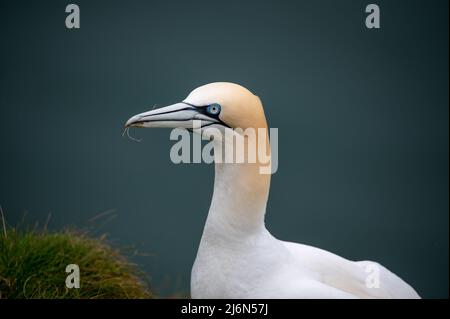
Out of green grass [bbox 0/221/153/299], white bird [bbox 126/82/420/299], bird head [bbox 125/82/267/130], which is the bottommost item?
green grass [bbox 0/221/153/299]

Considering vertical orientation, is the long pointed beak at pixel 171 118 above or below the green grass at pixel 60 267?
above

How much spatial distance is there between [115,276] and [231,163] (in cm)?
161

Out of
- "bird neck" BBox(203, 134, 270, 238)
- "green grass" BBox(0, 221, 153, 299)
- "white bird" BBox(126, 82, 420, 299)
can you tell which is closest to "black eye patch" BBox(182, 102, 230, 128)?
"white bird" BBox(126, 82, 420, 299)

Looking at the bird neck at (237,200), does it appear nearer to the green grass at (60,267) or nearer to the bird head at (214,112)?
the bird head at (214,112)

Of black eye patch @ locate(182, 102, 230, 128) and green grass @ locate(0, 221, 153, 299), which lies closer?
black eye patch @ locate(182, 102, 230, 128)

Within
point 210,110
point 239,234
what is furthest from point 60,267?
point 210,110

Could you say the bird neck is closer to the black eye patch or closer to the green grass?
the black eye patch

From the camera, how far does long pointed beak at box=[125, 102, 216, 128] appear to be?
285 cm

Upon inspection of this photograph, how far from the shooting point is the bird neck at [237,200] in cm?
288

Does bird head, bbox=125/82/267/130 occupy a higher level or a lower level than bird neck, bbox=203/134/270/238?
higher

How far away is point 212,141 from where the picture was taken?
2.91 meters

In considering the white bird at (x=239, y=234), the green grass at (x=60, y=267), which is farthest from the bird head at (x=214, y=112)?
the green grass at (x=60, y=267)

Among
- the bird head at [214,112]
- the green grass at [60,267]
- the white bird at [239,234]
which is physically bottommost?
the green grass at [60,267]
